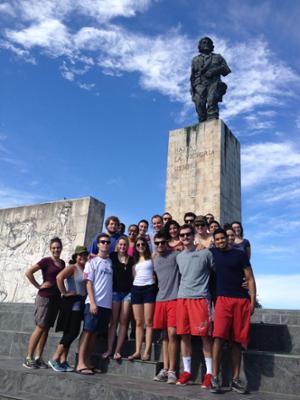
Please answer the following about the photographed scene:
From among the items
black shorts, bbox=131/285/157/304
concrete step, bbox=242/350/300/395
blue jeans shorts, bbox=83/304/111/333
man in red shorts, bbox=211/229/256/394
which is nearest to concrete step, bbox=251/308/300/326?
concrete step, bbox=242/350/300/395

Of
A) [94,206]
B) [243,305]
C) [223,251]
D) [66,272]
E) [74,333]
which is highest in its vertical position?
[94,206]

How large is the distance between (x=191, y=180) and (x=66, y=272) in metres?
5.79

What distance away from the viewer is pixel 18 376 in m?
3.73

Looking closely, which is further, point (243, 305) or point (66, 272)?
point (66, 272)

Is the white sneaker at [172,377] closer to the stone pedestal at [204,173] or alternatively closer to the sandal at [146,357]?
the sandal at [146,357]

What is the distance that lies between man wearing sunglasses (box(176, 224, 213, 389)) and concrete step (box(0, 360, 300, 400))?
0.27 metres

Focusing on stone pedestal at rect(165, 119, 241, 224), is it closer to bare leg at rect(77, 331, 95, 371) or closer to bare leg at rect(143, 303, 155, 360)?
bare leg at rect(143, 303, 155, 360)

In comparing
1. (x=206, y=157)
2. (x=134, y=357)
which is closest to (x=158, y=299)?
(x=134, y=357)

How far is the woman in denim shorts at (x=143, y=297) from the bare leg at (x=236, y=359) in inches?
37.0

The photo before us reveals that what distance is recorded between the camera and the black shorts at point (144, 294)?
13.5ft

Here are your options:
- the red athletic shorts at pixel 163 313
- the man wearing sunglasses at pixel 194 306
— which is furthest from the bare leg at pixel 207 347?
the red athletic shorts at pixel 163 313

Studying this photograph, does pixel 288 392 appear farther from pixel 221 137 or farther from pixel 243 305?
pixel 221 137

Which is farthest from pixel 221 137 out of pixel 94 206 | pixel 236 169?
pixel 94 206

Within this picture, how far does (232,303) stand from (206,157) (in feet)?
20.9
